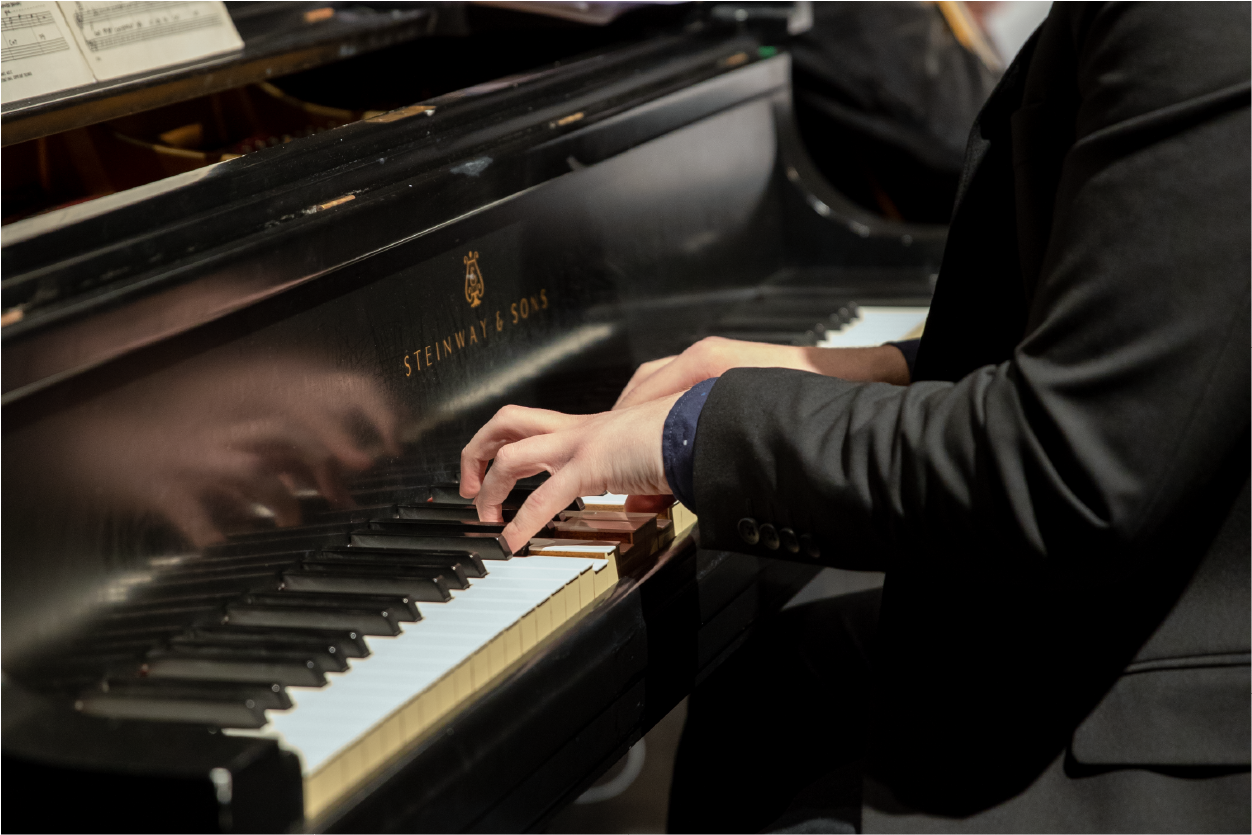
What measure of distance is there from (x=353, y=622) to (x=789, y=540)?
0.38m

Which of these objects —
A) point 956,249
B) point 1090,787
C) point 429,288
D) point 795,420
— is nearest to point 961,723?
point 1090,787

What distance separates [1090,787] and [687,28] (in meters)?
1.51

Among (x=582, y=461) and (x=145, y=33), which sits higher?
(x=145, y=33)

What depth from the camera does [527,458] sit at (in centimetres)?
110

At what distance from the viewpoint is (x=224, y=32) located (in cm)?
165

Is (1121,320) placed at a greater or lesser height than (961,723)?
greater

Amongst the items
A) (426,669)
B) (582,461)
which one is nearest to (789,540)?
(582,461)

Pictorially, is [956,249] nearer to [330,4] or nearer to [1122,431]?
[1122,431]

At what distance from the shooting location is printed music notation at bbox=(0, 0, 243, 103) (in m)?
1.38

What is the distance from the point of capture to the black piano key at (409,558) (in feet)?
3.66

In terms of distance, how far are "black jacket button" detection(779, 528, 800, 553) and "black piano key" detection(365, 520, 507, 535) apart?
32 cm

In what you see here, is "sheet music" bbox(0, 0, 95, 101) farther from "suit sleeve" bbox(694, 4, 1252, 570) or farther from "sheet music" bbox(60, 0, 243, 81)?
"suit sleeve" bbox(694, 4, 1252, 570)

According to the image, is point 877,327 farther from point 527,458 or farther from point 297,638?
point 297,638

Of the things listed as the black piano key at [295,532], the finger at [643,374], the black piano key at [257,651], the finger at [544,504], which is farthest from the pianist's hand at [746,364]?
the black piano key at [257,651]
